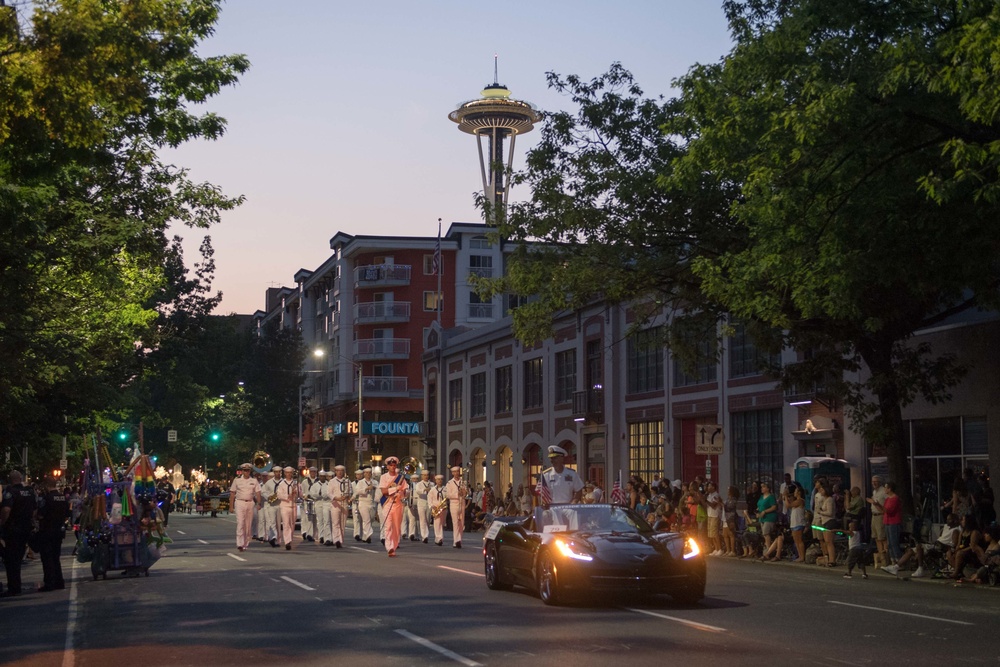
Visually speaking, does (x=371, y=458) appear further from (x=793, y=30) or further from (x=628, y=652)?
(x=628, y=652)

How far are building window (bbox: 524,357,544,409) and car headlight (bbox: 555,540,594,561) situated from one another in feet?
118

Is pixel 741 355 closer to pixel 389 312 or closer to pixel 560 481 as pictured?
pixel 560 481

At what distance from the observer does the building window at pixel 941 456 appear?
1100 inches

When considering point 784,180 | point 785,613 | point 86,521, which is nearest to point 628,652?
point 785,613

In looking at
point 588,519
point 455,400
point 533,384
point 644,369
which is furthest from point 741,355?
point 455,400

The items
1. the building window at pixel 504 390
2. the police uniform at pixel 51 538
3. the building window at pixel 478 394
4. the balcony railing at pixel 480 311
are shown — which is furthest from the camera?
the balcony railing at pixel 480 311

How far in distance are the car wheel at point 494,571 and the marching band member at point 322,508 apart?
1422 cm

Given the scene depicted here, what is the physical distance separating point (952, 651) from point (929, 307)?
14016 mm

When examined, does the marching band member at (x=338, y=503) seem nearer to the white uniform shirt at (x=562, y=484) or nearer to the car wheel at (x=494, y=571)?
the white uniform shirt at (x=562, y=484)

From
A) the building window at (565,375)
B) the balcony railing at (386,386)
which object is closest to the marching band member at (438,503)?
the building window at (565,375)

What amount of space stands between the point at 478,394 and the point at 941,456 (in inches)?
1263

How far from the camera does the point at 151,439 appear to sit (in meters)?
83.4

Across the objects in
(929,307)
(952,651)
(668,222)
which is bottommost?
(952,651)

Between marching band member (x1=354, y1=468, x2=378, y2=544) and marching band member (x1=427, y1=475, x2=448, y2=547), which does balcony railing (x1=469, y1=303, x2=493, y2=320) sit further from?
marching band member (x1=354, y1=468, x2=378, y2=544)
